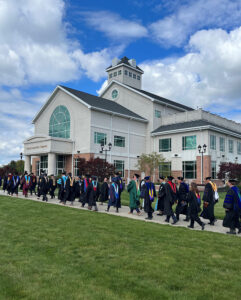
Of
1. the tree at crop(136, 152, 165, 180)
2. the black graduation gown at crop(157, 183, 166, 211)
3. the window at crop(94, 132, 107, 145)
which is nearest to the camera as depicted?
the black graduation gown at crop(157, 183, 166, 211)

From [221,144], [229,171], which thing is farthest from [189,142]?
[229,171]

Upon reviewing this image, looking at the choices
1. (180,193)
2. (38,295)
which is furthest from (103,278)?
(180,193)

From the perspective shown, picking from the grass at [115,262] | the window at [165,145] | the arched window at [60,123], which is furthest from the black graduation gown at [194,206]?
the window at [165,145]

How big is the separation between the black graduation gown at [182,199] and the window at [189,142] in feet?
80.2

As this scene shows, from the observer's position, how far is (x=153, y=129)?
39406 millimetres

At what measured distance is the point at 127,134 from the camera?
37.4 meters

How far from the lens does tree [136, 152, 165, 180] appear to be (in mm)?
35375

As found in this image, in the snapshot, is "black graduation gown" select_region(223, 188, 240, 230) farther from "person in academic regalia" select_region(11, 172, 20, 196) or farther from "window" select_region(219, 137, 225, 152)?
"window" select_region(219, 137, 225, 152)

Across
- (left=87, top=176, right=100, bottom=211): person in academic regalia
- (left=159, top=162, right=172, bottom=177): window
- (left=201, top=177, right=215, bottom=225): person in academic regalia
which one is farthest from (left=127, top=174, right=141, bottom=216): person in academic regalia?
(left=159, top=162, right=172, bottom=177): window

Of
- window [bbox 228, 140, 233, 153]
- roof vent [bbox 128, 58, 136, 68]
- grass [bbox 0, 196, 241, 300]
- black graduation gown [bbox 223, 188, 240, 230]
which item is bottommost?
grass [bbox 0, 196, 241, 300]

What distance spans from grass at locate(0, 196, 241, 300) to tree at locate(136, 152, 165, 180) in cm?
2643

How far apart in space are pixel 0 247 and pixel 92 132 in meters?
27.3

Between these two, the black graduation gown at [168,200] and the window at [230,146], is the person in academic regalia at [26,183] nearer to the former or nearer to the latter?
the black graduation gown at [168,200]

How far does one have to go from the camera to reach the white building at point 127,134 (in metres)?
33.9
